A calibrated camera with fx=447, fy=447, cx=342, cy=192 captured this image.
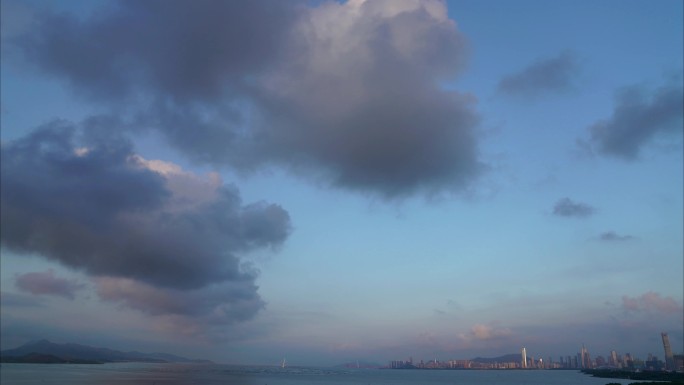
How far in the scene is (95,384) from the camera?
11306 centimetres

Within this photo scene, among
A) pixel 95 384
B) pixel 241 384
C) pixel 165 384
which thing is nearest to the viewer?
pixel 95 384

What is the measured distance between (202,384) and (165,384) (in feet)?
35.1

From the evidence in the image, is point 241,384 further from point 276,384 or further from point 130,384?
point 130,384

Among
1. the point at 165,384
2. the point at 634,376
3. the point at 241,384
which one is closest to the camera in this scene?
the point at 165,384

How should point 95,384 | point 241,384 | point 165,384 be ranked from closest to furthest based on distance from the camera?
point 95,384
point 165,384
point 241,384

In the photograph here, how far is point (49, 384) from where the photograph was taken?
114 m

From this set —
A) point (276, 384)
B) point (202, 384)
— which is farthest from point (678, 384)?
point (202, 384)

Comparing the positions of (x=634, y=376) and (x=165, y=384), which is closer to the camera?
(x=165, y=384)

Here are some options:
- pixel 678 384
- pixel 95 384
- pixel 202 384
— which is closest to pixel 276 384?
pixel 202 384

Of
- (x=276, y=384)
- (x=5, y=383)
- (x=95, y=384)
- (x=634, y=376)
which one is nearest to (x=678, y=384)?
(x=634, y=376)

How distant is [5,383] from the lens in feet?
374

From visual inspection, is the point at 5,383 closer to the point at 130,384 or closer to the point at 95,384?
the point at 95,384

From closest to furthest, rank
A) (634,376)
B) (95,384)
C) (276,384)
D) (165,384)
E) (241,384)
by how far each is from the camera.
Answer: (95,384)
(165,384)
(241,384)
(276,384)
(634,376)

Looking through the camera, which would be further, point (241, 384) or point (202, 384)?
point (241, 384)
